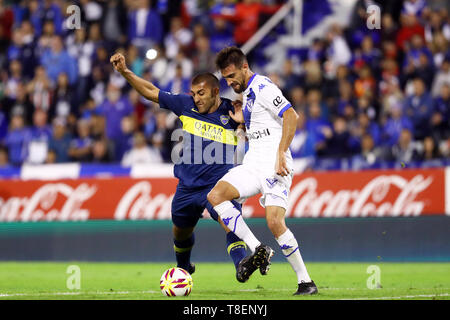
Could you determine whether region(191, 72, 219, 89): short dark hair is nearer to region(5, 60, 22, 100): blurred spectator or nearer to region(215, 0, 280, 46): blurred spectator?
region(215, 0, 280, 46): blurred spectator

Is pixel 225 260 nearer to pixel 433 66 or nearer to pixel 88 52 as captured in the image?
pixel 433 66

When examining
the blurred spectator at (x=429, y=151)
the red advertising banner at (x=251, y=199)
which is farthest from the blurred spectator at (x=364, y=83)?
the red advertising banner at (x=251, y=199)

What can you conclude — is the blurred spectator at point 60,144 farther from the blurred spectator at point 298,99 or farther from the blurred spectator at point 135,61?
the blurred spectator at point 298,99

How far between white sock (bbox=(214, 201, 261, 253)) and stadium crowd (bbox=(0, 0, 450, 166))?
579cm

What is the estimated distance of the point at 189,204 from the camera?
9.92 meters

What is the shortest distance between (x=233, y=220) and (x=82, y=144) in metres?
8.94

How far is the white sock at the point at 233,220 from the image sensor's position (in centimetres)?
898

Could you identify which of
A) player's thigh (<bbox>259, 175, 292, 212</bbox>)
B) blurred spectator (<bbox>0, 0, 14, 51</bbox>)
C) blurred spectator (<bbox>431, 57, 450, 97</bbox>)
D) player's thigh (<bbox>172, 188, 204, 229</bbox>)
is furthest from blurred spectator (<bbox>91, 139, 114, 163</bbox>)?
player's thigh (<bbox>259, 175, 292, 212</bbox>)

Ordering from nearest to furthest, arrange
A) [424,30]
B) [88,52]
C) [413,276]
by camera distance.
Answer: [413,276]
[424,30]
[88,52]

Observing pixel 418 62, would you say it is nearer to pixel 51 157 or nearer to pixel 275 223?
pixel 51 157

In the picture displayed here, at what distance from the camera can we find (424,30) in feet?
57.2
